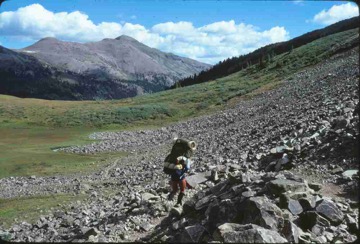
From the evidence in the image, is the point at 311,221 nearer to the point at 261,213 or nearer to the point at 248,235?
the point at 261,213

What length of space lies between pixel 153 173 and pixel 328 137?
42.3 ft

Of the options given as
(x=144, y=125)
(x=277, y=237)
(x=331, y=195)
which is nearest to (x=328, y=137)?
(x=331, y=195)

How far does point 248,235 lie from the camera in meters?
8.16

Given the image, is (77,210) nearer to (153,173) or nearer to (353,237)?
(153,173)

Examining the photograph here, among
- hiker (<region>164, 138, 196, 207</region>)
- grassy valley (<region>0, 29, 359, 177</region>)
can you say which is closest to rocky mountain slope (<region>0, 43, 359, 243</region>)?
hiker (<region>164, 138, 196, 207</region>)

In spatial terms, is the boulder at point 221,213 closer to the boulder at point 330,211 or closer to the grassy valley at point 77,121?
the boulder at point 330,211

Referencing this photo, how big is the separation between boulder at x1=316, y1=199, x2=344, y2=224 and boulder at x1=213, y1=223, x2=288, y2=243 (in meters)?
1.76

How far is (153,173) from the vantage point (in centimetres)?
2580

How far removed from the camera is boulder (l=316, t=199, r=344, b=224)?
32.4 feet

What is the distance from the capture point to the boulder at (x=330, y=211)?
988 centimetres

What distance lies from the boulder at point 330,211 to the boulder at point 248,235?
5.77 feet

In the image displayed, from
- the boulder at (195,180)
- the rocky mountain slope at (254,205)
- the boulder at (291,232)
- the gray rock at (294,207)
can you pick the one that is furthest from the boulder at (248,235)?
the boulder at (195,180)

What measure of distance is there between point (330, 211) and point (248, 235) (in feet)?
9.93

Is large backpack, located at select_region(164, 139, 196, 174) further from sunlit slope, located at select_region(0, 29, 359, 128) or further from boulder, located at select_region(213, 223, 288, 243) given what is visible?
sunlit slope, located at select_region(0, 29, 359, 128)
